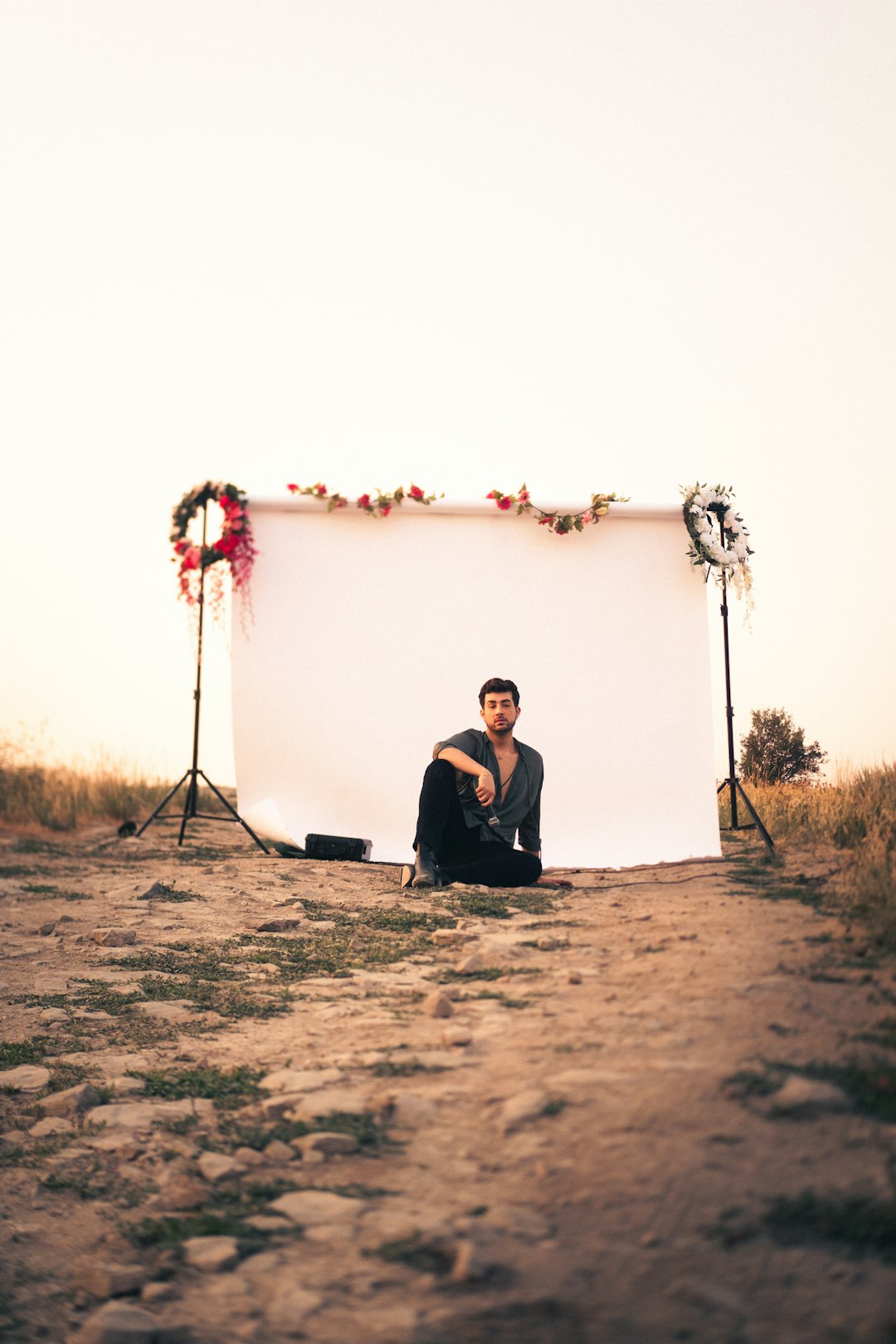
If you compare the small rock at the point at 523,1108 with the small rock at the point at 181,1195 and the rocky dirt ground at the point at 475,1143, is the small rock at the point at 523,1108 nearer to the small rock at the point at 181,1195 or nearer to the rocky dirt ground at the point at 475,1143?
the rocky dirt ground at the point at 475,1143

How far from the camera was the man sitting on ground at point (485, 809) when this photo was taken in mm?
5707

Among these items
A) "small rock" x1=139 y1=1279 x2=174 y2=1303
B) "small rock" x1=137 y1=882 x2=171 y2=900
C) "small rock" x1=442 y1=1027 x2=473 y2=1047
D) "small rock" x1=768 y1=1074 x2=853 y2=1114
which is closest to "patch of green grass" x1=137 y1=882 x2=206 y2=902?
"small rock" x1=137 y1=882 x2=171 y2=900

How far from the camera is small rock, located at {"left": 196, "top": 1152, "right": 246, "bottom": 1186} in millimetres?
2299

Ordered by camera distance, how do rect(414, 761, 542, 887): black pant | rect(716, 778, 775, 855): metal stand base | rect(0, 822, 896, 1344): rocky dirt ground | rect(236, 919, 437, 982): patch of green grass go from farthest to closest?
rect(716, 778, 775, 855): metal stand base
rect(414, 761, 542, 887): black pant
rect(236, 919, 437, 982): patch of green grass
rect(0, 822, 896, 1344): rocky dirt ground

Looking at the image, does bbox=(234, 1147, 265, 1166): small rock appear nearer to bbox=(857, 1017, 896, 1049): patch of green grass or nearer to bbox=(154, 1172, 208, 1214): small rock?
bbox=(154, 1172, 208, 1214): small rock

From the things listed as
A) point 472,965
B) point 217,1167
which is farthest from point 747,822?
point 217,1167

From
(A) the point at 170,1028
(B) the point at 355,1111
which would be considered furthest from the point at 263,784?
(B) the point at 355,1111

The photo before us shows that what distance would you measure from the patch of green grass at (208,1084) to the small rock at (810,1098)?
4.36 ft

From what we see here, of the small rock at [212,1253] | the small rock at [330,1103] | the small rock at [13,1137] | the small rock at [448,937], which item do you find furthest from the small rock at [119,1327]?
the small rock at [448,937]

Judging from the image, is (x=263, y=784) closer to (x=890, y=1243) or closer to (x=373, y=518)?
(x=373, y=518)

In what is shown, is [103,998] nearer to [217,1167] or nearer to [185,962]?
[185,962]

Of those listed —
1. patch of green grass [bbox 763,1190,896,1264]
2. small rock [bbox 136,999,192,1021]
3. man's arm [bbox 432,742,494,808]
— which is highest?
man's arm [bbox 432,742,494,808]

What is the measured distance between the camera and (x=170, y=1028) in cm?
345

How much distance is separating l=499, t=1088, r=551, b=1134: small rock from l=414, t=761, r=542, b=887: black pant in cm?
343
